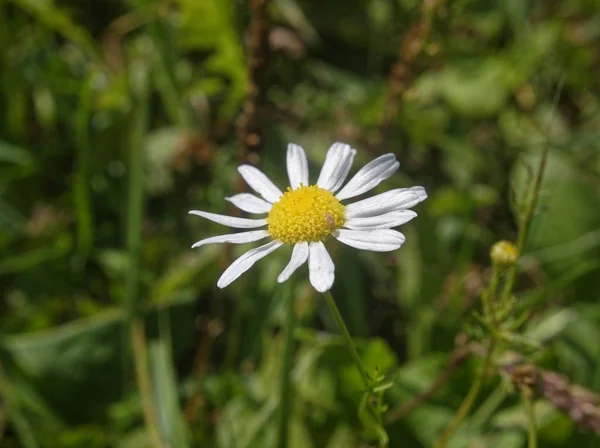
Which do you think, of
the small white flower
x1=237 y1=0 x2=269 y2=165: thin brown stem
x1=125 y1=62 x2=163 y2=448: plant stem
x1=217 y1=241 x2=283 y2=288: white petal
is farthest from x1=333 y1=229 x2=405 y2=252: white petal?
x1=125 y1=62 x2=163 y2=448: plant stem

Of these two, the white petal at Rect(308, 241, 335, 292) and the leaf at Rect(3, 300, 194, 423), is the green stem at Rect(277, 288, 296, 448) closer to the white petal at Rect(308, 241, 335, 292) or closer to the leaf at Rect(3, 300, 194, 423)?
the white petal at Rect(308, 241, 335, 292)

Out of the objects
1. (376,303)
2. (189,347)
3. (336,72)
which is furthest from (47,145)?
(376,303)

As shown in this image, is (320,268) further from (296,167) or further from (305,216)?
(296,167)

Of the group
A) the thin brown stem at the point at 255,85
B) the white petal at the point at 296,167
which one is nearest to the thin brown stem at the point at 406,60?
the thin brown stem at the point at 255,85

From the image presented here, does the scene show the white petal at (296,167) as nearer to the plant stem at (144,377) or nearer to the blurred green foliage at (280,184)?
the blurred green foliage at (280,184)

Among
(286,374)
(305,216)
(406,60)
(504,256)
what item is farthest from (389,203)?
(406,60)
